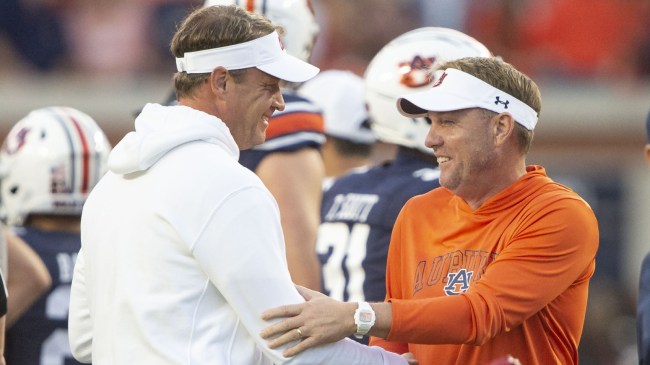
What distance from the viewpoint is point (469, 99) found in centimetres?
382

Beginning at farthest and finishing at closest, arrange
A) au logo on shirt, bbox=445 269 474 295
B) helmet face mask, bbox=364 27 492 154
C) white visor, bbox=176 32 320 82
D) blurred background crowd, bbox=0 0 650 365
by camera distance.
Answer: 1. blurred background crowd, bbox=0 0 650 365
2. helmet face mask, bbox=364 27 492 154
3. au logo on shirt, bbox=445 269 474 295
4. white visor, bbox=176 32 320 82

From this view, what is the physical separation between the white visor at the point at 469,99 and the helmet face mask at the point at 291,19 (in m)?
1.89

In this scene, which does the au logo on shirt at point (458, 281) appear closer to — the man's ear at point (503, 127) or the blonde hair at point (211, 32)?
the man's ear at point (503, 127)

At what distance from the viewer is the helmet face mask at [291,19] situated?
5691 millimetres

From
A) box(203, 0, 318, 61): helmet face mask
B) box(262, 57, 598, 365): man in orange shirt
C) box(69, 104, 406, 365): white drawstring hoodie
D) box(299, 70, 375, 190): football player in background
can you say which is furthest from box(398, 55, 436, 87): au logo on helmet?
box(69, 104, 406, 365): white drawstring hoodie

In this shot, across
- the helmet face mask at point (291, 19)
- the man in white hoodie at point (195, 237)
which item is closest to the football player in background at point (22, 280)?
the helmet face mask at point (291, 19)

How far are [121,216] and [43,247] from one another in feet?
7.30

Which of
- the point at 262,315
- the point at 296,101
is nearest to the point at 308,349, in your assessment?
the point at 262,315

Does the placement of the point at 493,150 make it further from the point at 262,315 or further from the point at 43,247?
the point at 43,247

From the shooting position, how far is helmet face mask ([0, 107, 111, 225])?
5.88m

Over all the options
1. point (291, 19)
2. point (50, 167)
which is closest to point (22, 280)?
point (50, 167)

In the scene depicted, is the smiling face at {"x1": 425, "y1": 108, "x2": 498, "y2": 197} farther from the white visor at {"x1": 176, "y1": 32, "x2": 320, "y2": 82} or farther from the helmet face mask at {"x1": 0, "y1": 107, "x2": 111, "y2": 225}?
the helmet face mask at {"x1": 0, "y1": 107, "x2": 111, "y2": 225}

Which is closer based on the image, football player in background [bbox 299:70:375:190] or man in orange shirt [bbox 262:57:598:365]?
man in orange shirt [bbox 262:57:598:365]

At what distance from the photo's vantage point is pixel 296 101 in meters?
5.31
